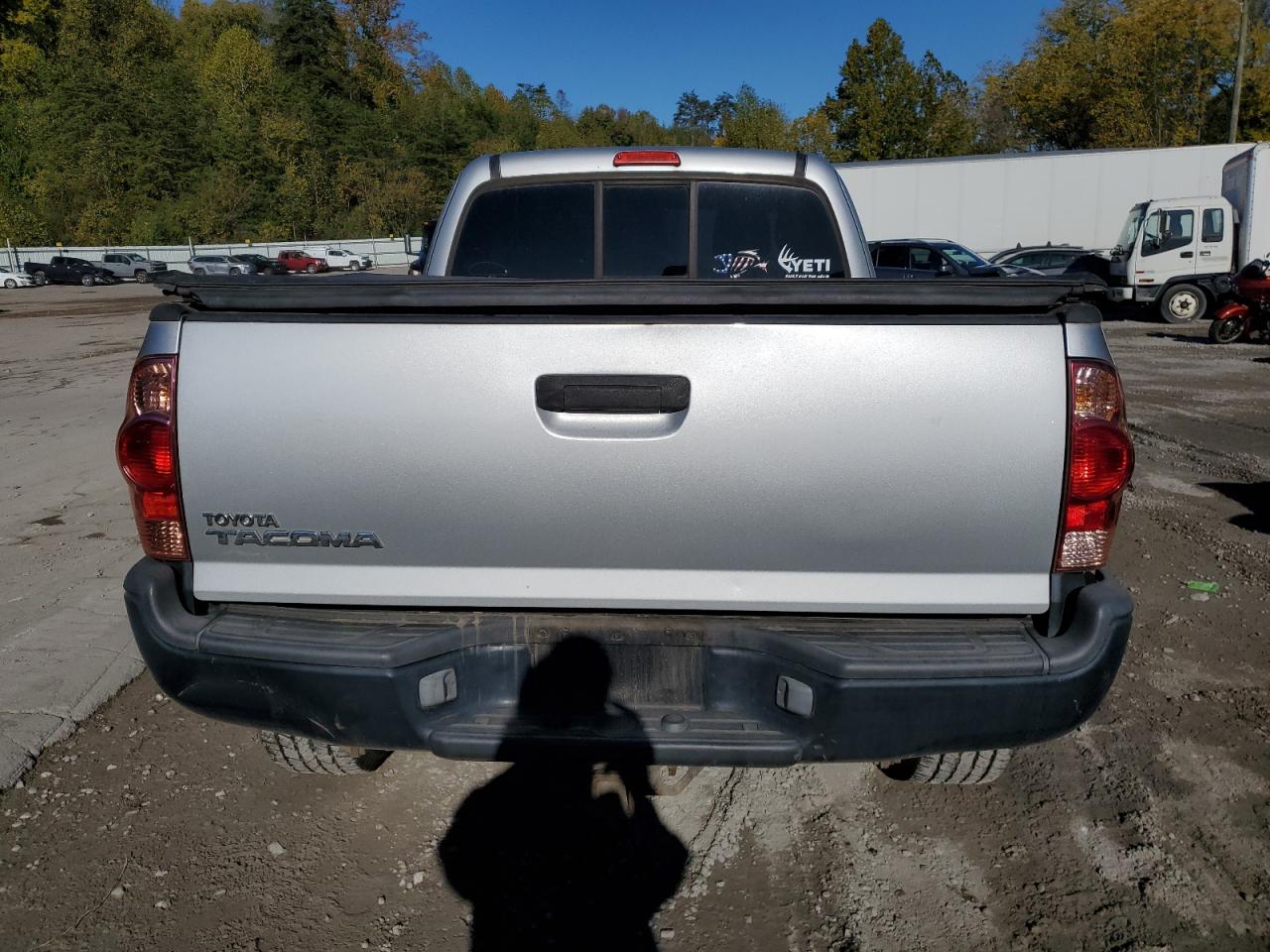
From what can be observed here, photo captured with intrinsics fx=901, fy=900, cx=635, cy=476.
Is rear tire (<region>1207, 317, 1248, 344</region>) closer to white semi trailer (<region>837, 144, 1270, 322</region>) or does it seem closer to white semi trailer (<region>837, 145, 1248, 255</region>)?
white semi trailer (<region>837, 144, 1270, 322</region>)

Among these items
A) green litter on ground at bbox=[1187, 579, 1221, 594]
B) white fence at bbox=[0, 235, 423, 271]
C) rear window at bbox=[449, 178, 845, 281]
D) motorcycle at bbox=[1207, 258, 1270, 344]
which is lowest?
green litter on ground at bbox=[1187, 579, 1221, 594]

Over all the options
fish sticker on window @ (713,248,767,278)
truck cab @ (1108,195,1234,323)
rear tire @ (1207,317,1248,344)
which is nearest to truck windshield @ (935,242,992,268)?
truck cab @ (1108,195,1234,323)

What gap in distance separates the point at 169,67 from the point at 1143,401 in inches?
3540

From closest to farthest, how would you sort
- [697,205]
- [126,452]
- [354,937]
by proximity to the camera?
1. [126,452]
2. [354,937]
3. [697,205]

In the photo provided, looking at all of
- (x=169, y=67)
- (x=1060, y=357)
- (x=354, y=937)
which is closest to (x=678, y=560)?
(x=1060, y=357)

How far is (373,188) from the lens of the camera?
75188 millimetres

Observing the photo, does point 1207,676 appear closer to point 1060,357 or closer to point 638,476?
point 1060,357

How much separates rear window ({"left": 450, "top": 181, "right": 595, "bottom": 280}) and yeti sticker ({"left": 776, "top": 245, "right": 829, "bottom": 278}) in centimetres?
80

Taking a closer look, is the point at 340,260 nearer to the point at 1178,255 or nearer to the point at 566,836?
the point at 1178,255

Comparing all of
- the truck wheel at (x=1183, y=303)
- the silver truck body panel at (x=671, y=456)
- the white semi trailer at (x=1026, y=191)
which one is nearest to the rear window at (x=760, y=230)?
the silver truck body panel at (x=671, y=456)

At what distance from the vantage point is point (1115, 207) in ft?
75.8

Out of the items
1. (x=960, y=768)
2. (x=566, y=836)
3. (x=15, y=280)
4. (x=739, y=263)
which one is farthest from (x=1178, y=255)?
(x=15, y=280)

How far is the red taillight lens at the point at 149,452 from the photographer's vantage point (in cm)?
225

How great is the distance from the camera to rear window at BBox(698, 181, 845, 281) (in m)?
3.78
